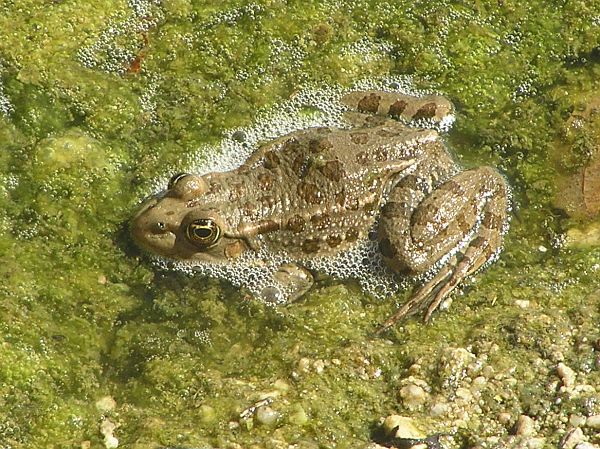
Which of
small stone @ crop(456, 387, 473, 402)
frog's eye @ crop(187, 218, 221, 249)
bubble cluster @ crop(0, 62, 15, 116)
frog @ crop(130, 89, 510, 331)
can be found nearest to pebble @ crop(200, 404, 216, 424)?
frog @ crop(130, 89, 510, 331)

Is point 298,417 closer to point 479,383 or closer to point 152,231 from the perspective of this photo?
point 479,383

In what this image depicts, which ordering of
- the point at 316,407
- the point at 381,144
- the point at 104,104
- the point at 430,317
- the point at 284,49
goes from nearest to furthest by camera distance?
the point at 316,407 < the point at 430,317 < the point at 381,144 < the point at 104,104 < the point at 284,49

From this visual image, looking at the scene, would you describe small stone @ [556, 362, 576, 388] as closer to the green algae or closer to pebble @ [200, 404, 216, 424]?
the green algae

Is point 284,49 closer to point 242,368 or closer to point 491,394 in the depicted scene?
point 242,368

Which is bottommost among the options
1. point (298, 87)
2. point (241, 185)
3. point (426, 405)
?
point (426, 405)

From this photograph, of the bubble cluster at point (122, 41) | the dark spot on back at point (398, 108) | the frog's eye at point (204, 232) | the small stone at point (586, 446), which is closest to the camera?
the small stone at point (586, 446)

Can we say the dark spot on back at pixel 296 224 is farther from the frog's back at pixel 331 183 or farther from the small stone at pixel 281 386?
the small stone at pixel 281 386

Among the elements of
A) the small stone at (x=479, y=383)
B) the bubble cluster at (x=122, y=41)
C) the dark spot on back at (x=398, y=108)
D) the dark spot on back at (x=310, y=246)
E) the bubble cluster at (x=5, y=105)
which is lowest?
the small stone at (x=479, y=383)

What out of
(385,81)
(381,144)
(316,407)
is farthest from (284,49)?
(316,407)

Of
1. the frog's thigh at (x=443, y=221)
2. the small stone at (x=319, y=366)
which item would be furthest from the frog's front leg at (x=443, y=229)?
the small stone at (x=319, y=366)
